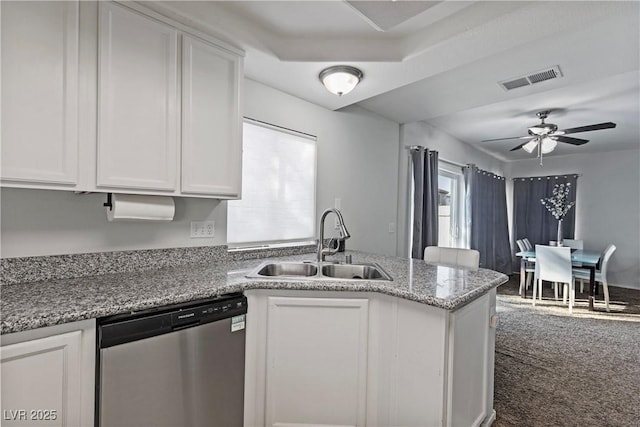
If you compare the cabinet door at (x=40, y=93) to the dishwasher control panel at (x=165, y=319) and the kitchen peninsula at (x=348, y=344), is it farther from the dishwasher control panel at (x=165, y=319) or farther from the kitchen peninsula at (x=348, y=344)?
the dishwasher control panel at (x=165, y=319)

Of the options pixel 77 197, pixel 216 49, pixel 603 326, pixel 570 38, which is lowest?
pixel 603 326

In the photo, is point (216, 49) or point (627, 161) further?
point (627, 161)

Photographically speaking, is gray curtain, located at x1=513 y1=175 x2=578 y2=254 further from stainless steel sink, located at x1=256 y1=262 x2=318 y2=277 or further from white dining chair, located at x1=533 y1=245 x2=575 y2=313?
stainless steel sink, located at x1=256 y1=262 x2=318 y2=277

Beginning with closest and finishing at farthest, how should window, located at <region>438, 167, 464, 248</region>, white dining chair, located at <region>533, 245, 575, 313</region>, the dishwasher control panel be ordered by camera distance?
the dishwasher control panel, white dining chair, located at <region>533, 245, 575, 313</region>, window, located at <region>438, 167, 464, 248</region>

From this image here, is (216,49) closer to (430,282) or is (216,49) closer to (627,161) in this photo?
(430,282)

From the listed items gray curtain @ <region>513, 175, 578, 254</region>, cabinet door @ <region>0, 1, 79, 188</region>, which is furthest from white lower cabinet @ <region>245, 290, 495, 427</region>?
gray curtain @ <region>513, 175, 578, 254</region>

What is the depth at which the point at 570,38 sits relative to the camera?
1841 millimetres

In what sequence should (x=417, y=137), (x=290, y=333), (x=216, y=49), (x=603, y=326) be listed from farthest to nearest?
(x=417, y=137) < (x=603, y=326) < (x=216, y=49) < (x=290, y=333)

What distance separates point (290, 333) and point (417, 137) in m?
3.20

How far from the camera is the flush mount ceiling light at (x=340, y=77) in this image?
6.86ft

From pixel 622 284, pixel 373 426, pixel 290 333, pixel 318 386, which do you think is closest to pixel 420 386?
pixel 373 426

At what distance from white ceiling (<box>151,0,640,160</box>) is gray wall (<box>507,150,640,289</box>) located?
378cm

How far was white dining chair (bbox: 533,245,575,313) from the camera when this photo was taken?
4086mm

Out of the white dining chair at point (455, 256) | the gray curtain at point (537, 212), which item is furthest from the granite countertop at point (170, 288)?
the gray curtain at point (537, 212)
